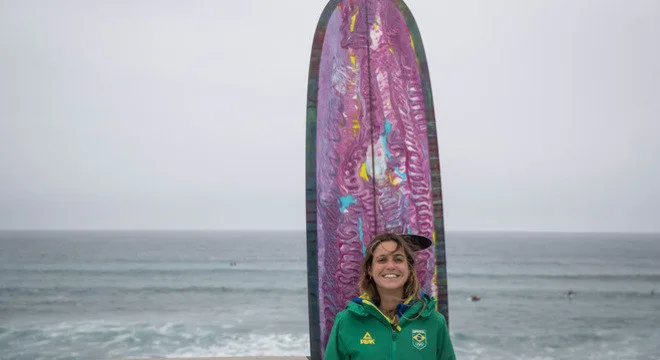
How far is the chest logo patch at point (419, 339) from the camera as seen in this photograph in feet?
6.06

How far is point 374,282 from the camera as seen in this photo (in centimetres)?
205

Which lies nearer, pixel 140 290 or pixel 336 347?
pixel 336 347

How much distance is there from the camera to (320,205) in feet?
9.12

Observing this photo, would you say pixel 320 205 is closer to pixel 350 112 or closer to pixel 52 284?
pixel 350 112

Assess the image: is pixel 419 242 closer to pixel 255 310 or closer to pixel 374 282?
pixel 374 282

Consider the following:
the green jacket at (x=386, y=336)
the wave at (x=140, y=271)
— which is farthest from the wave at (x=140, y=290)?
the green jacket at (x=386, y=336)

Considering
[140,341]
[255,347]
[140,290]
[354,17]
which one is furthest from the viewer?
[140,290]

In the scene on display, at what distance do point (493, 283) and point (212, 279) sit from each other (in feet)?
67.2

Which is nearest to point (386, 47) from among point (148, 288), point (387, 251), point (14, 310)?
point (387, 251)

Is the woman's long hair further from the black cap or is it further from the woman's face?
the black cap

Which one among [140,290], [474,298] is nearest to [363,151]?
[474,298]

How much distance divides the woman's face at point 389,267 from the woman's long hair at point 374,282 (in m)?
0.02

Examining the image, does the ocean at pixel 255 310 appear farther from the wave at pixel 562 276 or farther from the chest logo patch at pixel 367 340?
the chest logo patch at pixel 367 340

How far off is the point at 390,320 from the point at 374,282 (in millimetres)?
176
